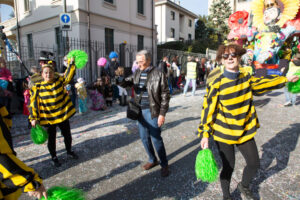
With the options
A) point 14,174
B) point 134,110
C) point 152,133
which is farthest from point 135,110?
point 14,174

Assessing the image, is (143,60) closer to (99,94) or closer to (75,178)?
(75,178)

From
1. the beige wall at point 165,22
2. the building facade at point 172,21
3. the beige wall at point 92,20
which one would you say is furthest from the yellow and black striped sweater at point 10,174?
the beige wall at point 165,22

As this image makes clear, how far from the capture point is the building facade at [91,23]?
12.6 meters

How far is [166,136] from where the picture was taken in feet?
15.2

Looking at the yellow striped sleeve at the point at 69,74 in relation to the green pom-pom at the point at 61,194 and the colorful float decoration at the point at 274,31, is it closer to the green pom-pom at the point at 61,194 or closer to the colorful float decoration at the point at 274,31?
the green pom-pom at the point at 61,194

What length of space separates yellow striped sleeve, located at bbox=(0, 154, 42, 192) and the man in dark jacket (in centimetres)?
179

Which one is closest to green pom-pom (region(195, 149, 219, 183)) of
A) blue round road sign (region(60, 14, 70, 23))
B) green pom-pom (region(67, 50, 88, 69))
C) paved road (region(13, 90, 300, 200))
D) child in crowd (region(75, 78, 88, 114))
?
paved road (region(13, 90, 300, 200))

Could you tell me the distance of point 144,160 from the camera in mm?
3541

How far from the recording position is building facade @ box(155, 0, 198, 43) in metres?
25.9

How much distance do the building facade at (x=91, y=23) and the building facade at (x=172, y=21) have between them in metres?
7.57

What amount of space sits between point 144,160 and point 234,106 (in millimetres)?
1954

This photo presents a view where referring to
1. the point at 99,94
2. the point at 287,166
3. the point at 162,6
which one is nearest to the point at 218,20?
the point at 162,6

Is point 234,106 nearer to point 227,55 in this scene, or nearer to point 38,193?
point 227,55

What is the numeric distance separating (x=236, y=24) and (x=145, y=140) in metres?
2.90
